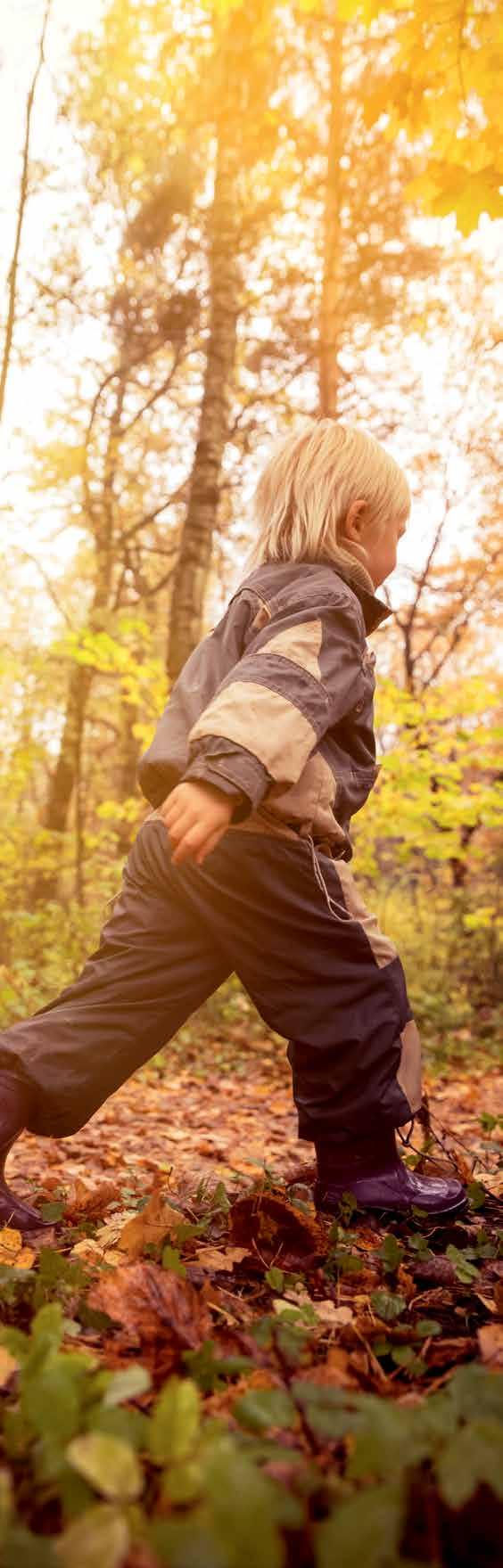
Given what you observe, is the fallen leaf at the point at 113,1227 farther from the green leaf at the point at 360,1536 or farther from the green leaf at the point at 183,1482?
the green leaf at the point at 360,1536

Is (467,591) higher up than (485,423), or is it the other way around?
(485,423)

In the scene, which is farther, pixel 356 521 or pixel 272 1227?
pixel 356 521

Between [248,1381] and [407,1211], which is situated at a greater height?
[248,1381]

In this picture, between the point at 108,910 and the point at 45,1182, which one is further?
the point at 45,1182

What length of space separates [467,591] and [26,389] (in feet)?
18.6

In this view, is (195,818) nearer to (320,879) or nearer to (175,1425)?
(320,879)

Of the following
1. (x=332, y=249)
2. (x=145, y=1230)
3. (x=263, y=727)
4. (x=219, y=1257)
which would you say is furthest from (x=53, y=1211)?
(x=332, y=249)

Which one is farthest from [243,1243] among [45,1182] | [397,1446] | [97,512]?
[97,512]

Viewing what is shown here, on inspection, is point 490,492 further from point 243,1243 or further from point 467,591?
point 243,1243

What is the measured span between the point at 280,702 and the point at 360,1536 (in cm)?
136

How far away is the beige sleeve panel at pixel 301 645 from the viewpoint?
→ 1903mm

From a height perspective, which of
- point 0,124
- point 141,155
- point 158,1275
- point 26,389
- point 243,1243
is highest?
point 141,155

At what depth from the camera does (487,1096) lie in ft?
17.2

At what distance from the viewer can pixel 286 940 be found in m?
2.07
